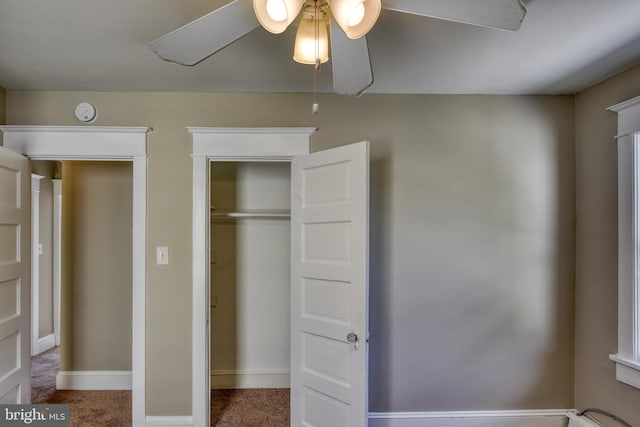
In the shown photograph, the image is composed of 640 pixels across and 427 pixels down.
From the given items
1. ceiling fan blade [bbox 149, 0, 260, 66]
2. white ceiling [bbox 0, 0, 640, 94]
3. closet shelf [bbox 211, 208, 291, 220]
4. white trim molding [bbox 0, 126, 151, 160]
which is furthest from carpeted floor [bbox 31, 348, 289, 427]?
ceiling fan blade [bbox 149, 0, 260, 66]

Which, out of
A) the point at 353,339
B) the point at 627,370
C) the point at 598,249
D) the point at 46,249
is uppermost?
the point at 598,249

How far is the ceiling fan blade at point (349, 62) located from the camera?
4.23 feet

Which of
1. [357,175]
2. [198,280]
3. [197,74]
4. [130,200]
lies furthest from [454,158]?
[130,200]

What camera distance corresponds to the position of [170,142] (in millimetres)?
A: 2650

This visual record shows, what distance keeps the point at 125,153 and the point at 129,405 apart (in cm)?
204

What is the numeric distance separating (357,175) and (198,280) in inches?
52.3

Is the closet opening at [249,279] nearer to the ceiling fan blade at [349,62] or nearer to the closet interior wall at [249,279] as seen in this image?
the closet interior wall at [249,279]

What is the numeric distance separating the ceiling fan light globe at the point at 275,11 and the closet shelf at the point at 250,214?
2314 millimetres

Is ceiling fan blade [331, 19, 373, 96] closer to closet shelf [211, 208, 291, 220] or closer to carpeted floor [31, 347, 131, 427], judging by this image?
closet shelf [211, 208, 291, 220]

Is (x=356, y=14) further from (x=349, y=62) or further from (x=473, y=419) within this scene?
(x=473, y=419)

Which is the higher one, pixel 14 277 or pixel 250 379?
pixel 14 277

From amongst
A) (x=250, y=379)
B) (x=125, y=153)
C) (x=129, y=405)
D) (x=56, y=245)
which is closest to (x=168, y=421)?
(x=129, y=405)

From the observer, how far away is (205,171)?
2645 mm

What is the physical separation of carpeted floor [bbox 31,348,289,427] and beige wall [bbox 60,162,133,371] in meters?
0.24
